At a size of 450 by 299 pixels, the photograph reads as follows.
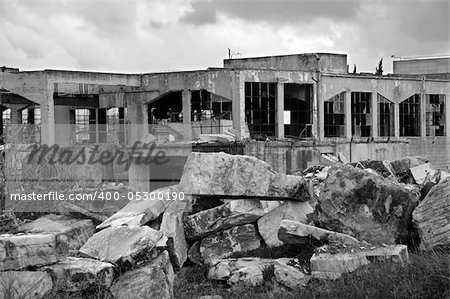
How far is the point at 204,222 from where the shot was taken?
11.6 m

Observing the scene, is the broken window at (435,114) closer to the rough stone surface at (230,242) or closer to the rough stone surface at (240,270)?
the rough stone surface at (230,242)

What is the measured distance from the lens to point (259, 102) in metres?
25.8

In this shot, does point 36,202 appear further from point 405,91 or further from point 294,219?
point 405,91

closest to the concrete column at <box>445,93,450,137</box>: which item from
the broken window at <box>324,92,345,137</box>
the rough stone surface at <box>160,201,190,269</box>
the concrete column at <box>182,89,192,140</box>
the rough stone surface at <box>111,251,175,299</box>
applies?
the broken window at <box>324,92,345,137</box>

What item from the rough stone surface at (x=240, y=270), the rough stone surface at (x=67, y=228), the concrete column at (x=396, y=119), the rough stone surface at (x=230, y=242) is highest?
the concrete column at (x=396, y=119)

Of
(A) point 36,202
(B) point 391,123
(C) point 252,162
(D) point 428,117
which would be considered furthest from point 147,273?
(D) point 428,117

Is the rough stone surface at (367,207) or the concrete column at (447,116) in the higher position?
the concrete column at (447,116)

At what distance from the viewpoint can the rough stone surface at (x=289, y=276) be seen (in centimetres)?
941

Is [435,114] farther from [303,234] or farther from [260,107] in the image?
[303,234]

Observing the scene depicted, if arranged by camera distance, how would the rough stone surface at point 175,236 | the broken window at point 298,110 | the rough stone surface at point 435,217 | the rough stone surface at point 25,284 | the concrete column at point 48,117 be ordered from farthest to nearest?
the broken window at point 298,110 → the concrete column at point 48,117 → the rough stone surface at point 175,236 → the rough stone surface at point 435,217 → the rough stone surface at point 25,284

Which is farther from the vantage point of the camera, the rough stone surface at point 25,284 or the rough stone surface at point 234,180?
the rough stone surface at point 234,180

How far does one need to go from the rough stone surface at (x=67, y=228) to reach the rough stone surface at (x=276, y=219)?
359 centimetres

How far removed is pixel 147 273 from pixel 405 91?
79.1 ft

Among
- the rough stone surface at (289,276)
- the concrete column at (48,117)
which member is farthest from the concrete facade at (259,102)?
the rough stone surface at (289,276)
